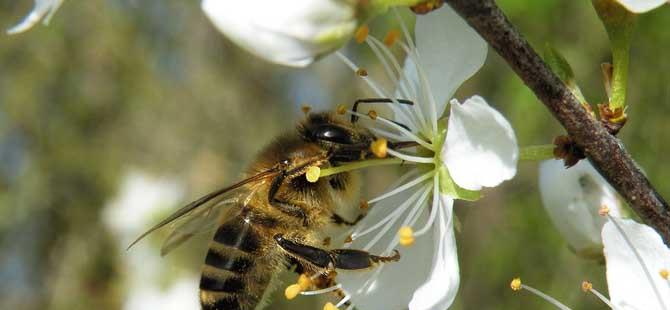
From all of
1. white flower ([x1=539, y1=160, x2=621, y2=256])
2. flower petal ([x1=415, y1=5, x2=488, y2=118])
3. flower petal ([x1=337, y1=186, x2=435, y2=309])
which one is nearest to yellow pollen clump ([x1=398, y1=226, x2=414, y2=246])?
flower petal ([x1=337, y1=186, x2=435, y2=309])

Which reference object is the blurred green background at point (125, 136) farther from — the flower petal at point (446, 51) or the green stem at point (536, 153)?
the green stem at point (536, 153)

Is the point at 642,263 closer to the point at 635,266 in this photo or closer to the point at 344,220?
the point at 635,266

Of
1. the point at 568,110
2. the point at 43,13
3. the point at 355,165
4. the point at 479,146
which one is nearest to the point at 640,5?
the point at 568,110

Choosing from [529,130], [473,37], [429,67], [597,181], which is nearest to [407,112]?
[429,67]

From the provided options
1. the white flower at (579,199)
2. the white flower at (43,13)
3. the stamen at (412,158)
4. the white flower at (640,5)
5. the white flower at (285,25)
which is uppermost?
the white flower at (43,13)

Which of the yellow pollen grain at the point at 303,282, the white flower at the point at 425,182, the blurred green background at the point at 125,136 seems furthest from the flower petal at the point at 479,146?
the blurred green background at the point at 125,136

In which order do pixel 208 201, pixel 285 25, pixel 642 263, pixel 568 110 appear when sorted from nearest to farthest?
pixel 285 25, pixel 568 110, pixel 642 263, pixel 208 201
